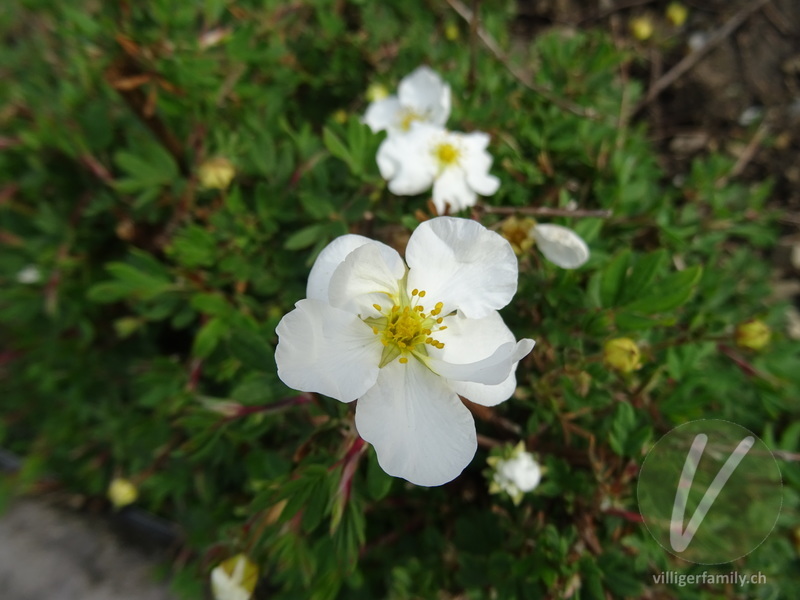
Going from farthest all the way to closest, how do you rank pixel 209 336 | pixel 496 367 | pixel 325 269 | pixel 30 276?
pixel 30 276, pixel 209 336, pixel 325 269, pixel 496 367

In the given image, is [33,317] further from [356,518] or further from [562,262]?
[562,262]

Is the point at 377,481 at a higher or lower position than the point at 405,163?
lower

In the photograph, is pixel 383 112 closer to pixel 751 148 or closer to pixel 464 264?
pixel 464 264

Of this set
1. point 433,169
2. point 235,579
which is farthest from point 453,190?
point 235,579

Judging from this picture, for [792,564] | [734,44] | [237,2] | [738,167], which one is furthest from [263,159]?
[734,44]

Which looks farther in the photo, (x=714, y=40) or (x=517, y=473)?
(x=714, y=40)

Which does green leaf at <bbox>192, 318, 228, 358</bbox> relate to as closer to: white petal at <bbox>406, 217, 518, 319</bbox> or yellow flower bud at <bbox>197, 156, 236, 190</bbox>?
yellow flower bud at <bbox>197, 156, 236, 190</bbox>

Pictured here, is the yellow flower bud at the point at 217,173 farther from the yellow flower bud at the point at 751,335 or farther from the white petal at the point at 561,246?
the yellow flower bud at the point at 751,335
